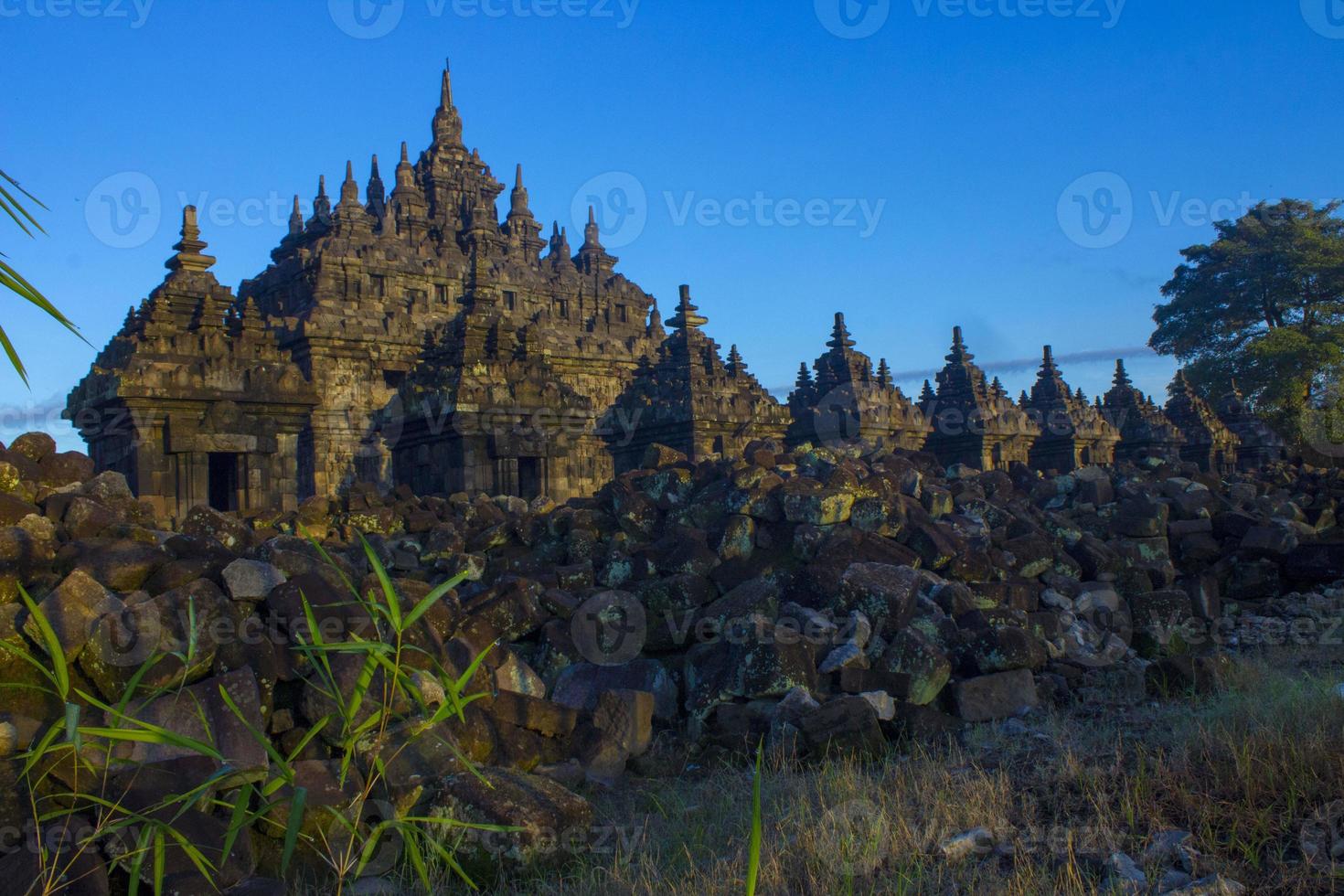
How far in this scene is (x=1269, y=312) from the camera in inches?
1620

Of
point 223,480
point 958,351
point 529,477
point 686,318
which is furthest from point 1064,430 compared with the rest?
point 223,480

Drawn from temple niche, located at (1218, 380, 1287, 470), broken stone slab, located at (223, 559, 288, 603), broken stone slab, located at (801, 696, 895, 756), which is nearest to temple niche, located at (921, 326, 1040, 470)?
temple niche, located at (1218, 380, 1287, 470)

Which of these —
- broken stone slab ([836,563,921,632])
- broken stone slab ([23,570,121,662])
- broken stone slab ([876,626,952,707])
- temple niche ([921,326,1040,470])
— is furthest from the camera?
temple niche ([921,326,1040,470])

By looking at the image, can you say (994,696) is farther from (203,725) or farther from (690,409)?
(690,409)

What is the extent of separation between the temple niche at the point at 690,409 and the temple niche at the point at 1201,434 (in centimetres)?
1989

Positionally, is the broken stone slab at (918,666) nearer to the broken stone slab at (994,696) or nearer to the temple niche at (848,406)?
the broken stone slab at (994,696)

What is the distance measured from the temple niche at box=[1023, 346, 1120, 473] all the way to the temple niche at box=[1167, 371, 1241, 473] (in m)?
4.07

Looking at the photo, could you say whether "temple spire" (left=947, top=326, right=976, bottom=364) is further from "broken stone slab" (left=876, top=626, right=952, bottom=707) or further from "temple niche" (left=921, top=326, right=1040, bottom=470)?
"broken stone slab" (left=876, top=626, right=952, bottom=707)

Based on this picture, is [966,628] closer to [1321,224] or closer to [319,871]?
[319,871]

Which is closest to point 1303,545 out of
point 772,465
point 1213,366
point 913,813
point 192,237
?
point 772,465

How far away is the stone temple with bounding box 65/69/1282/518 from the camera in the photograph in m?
14.6

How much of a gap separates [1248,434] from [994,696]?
35.0m

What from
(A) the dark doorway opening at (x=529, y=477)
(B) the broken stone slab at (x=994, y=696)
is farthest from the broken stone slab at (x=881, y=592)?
(A) the dark doorway opening at (x=529, y=477)

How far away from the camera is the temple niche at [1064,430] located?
2938 centimetres
